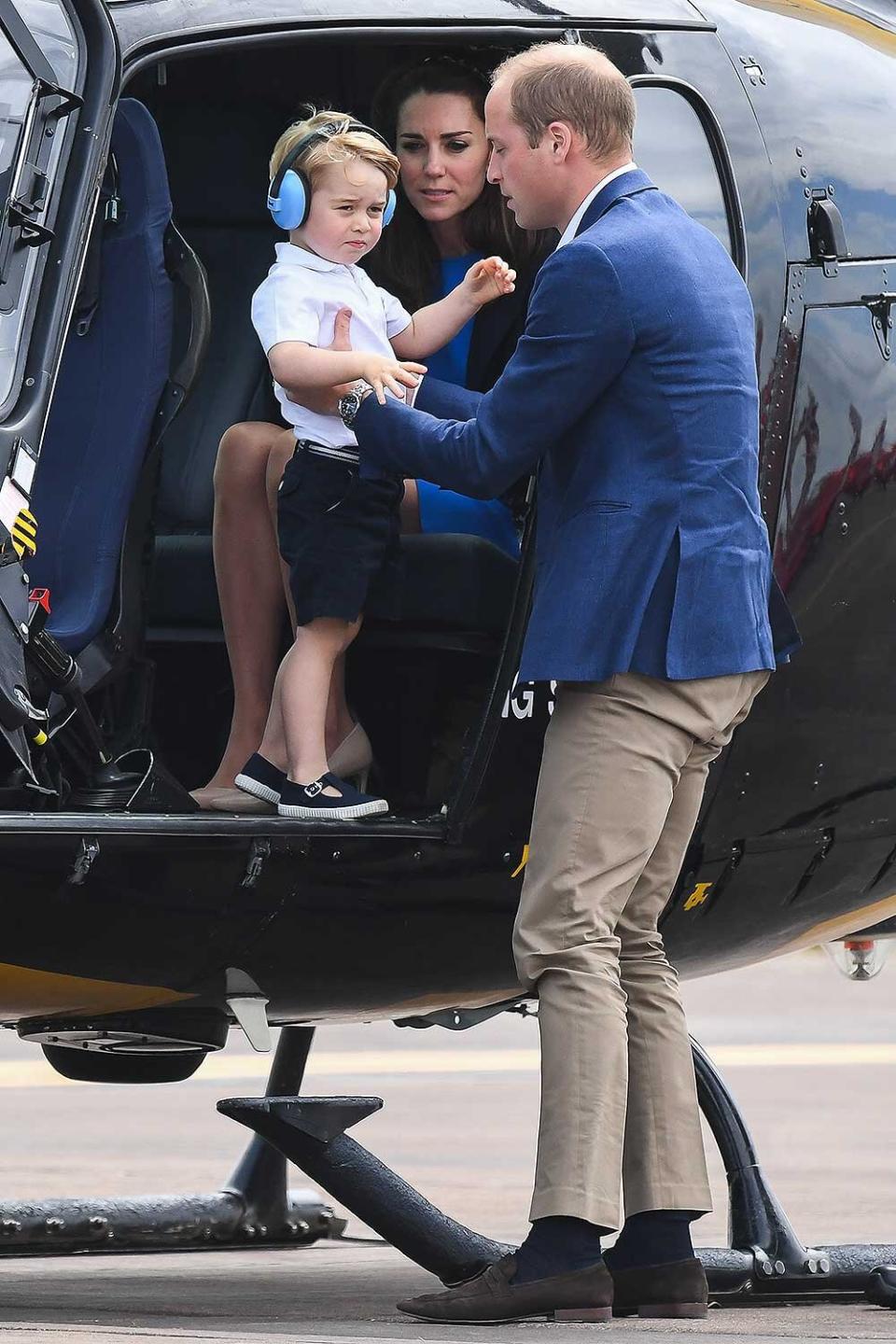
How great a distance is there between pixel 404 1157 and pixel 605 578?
204 inches

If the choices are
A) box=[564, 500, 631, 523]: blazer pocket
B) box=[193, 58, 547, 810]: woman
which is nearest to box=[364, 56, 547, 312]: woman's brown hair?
box=[193, 58, 547, 810]: woman

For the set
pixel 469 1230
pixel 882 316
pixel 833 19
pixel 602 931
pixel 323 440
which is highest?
pixel 833 19

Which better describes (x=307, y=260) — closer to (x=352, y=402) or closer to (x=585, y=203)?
(x=352, y=402)

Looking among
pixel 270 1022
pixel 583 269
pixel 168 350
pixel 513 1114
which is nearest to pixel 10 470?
pixel 168 350

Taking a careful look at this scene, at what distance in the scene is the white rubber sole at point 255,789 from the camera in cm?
376

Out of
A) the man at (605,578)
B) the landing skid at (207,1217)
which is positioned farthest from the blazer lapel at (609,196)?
the landing skid at (207,1217)

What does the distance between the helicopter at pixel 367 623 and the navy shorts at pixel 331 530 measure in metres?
0.21

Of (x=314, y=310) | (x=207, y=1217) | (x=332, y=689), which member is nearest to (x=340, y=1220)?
(x=207, y=1217)

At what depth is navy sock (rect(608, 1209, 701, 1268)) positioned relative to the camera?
3555 mm

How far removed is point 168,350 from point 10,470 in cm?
55

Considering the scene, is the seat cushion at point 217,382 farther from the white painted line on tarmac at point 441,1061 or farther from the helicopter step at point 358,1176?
the white painted line on tarmac at point 441,1061

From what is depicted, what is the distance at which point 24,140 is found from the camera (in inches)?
134

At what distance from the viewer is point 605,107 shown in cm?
350

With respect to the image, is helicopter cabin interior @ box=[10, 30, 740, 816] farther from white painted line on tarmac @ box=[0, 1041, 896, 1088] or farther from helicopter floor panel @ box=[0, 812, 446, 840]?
white painted line on tarmac @ box=[0, 1041, 896, 1088]
